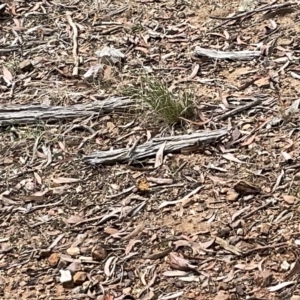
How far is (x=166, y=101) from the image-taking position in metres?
4.04

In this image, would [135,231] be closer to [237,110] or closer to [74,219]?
[74,219]

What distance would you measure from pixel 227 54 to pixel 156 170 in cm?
110

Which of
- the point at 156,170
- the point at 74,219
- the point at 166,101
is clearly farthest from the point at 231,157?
the point at 74,219

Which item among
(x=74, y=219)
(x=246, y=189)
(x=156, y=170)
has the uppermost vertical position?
(x=246, y=189)

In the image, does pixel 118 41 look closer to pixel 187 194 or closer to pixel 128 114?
pixel 128 114

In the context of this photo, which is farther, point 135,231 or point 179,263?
point 135,231

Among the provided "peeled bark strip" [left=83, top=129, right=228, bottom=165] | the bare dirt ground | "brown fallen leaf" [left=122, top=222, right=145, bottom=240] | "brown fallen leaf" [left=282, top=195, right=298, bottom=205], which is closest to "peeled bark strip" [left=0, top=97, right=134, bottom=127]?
the bare dirt ground

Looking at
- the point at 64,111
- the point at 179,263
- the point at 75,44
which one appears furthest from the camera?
the point at 75,44

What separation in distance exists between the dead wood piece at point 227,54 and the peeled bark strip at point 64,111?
25.5 inches

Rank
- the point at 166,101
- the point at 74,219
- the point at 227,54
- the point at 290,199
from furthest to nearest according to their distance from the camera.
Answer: the point at 227,54 → the point at 166,101 → the point at 74,219 → the point at 290,199

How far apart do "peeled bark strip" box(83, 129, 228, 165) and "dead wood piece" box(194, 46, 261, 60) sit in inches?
29.9

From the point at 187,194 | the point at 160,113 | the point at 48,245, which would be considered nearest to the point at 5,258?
the point at 48,245

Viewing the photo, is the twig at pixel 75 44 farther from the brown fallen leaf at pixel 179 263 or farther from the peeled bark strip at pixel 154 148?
the brown fallen leaf at pixel 179 263

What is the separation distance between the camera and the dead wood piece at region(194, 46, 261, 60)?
14.8ft
